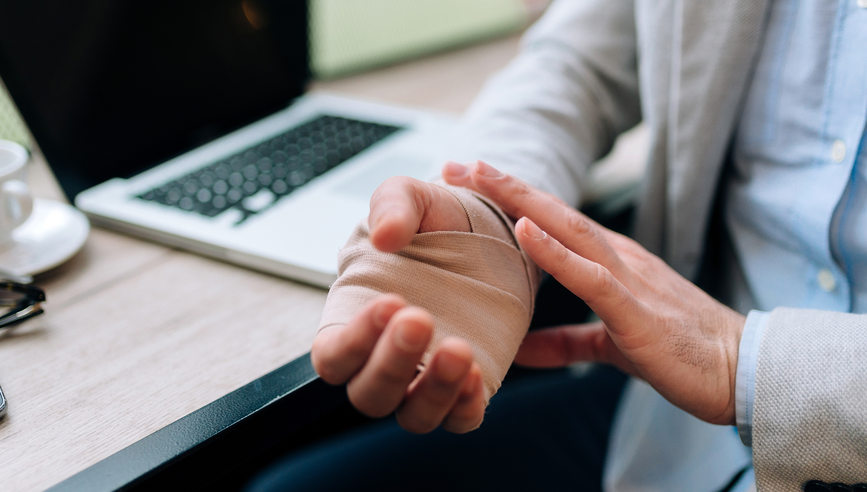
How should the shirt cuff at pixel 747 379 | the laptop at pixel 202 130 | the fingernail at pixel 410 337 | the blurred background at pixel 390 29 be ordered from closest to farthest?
the fingernail at pixel 410 337
the shirt cuff at pixel 747 379
the laptop at pixel 202 130
the blurred background at pixel 390 29

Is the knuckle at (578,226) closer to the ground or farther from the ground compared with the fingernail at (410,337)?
closer to the ground

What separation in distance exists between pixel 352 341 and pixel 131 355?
206 millimetres

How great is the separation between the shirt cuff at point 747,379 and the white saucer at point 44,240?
0.55 m

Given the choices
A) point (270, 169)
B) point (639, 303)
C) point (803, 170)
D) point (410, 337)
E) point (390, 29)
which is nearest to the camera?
point (410, 337)

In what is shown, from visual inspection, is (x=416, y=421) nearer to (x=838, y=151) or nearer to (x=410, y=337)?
(x=410, y=337)

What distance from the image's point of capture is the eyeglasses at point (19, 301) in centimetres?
37

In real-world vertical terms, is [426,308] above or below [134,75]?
below

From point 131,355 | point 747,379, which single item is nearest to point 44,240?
point 131,355

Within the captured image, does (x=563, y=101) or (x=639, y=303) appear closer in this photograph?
(x=639, y=303)

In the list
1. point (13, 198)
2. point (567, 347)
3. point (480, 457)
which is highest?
point (13, 198)

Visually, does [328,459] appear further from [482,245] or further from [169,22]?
[169,22]

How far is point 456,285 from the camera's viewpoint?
0.30 meters

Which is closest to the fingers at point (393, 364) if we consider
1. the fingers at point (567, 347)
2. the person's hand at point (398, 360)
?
the person's hand at point (398, 360)

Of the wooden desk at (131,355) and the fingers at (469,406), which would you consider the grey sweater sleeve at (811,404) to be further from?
the wooden desk at (131,355)
